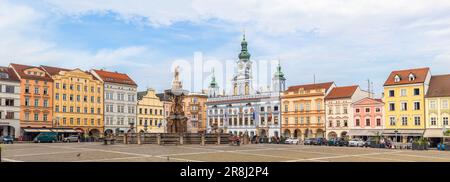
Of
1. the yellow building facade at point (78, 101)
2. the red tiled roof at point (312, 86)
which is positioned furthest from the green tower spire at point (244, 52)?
the yellow building facade at point (78, 101)

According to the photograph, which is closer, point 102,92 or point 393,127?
point 393,127

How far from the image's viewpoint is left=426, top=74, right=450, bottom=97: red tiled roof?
64.1m

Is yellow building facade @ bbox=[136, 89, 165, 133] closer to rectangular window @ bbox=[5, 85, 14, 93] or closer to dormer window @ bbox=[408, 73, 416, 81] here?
rectangular window @ bbox=[5, 85, 14, 93]

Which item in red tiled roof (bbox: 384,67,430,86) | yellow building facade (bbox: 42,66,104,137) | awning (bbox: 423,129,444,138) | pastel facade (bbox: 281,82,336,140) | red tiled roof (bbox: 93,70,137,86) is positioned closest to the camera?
awning (bbox: 423,129,444,138)

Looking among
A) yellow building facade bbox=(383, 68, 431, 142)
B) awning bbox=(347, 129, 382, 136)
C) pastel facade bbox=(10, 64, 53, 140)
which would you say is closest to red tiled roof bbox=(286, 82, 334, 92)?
awning bbox=(347, 129, 382, 136)

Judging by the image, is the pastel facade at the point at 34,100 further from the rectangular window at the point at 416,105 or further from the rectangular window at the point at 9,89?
the rectangular window at the point at 416,105

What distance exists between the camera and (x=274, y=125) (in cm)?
8894

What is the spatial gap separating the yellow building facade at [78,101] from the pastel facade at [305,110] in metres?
33.2

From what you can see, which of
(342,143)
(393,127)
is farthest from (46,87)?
(393,127)

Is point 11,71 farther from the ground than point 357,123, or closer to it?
farther from the ground

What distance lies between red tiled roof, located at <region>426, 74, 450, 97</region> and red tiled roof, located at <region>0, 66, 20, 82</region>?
59970 mm
